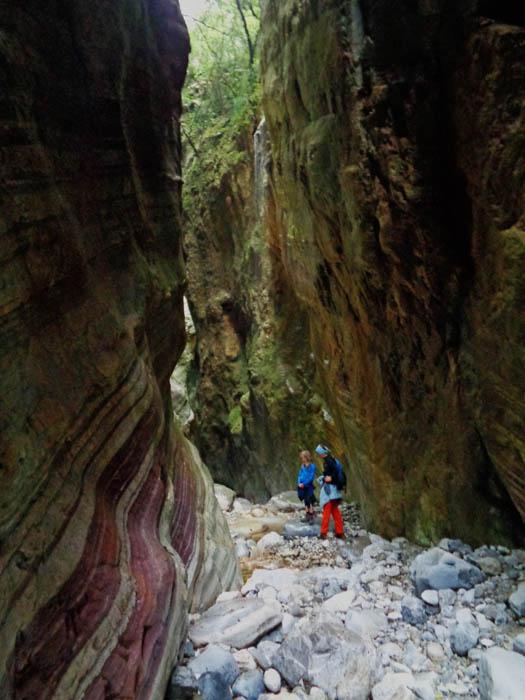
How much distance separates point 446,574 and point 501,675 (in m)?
1.44

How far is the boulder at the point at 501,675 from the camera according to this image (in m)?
2.83

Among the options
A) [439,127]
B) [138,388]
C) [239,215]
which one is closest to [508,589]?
[138,388]

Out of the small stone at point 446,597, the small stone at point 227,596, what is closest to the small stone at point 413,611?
the small stone at point 446,597

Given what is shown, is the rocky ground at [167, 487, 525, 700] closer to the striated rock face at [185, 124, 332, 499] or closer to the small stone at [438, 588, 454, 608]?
the small stone at [438, 588, 454, 608]

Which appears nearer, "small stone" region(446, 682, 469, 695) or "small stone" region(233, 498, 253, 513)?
"small stone" region(446, 682, 469, 695)

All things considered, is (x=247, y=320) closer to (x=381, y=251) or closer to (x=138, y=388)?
(x=381, y=251)

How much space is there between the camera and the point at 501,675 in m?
2.93

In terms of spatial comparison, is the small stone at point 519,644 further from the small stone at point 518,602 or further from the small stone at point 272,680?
the small stone at point 272,680

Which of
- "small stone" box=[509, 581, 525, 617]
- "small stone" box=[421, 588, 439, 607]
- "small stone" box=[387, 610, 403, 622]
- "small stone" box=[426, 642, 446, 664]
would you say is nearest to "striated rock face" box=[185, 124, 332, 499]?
"small stone" box=[421, 588, 439, 607]

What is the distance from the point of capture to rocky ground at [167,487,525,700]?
3162mm

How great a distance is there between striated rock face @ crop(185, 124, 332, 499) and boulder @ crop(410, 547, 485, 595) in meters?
7.27

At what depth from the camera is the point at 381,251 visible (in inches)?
237

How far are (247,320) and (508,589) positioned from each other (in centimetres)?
1308

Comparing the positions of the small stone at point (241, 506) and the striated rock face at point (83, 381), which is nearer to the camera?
the striated rock face at point (83, 381)
